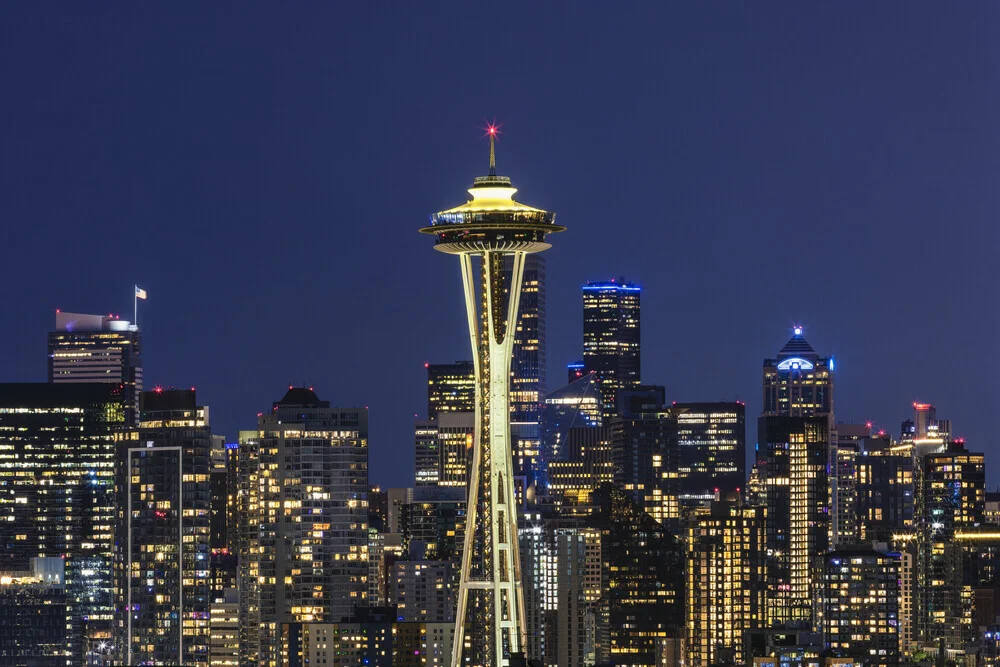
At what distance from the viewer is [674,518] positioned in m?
148

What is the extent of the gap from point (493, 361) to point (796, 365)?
91934 mm

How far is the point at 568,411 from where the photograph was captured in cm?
16275

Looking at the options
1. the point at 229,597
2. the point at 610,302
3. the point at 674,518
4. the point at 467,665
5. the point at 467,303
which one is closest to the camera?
the point at 467,303

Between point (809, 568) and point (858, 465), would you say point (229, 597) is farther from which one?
point (858, 465)

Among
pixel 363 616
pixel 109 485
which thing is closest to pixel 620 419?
pixel 109 485

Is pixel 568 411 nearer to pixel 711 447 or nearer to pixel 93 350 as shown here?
pixel 711 447

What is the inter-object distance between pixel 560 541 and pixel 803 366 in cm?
5227

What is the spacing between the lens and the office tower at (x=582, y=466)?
150000 millimetres

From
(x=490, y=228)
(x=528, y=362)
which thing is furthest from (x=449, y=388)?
(x=490, y=228)

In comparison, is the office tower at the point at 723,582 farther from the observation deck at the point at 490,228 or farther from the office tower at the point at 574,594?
the observation deck at the point at 490,228

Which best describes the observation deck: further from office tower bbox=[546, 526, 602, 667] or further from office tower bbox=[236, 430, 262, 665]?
office tower bbox=[236, 430, 262, 665]

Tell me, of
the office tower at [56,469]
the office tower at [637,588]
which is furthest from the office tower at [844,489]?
the office tower at [56,469]

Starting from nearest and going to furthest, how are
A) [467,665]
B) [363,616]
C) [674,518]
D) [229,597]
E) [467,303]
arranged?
[467,303] < [467,665] < [363,616] < [229,597] < [674,518]

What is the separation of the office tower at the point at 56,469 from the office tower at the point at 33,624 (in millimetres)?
6268
